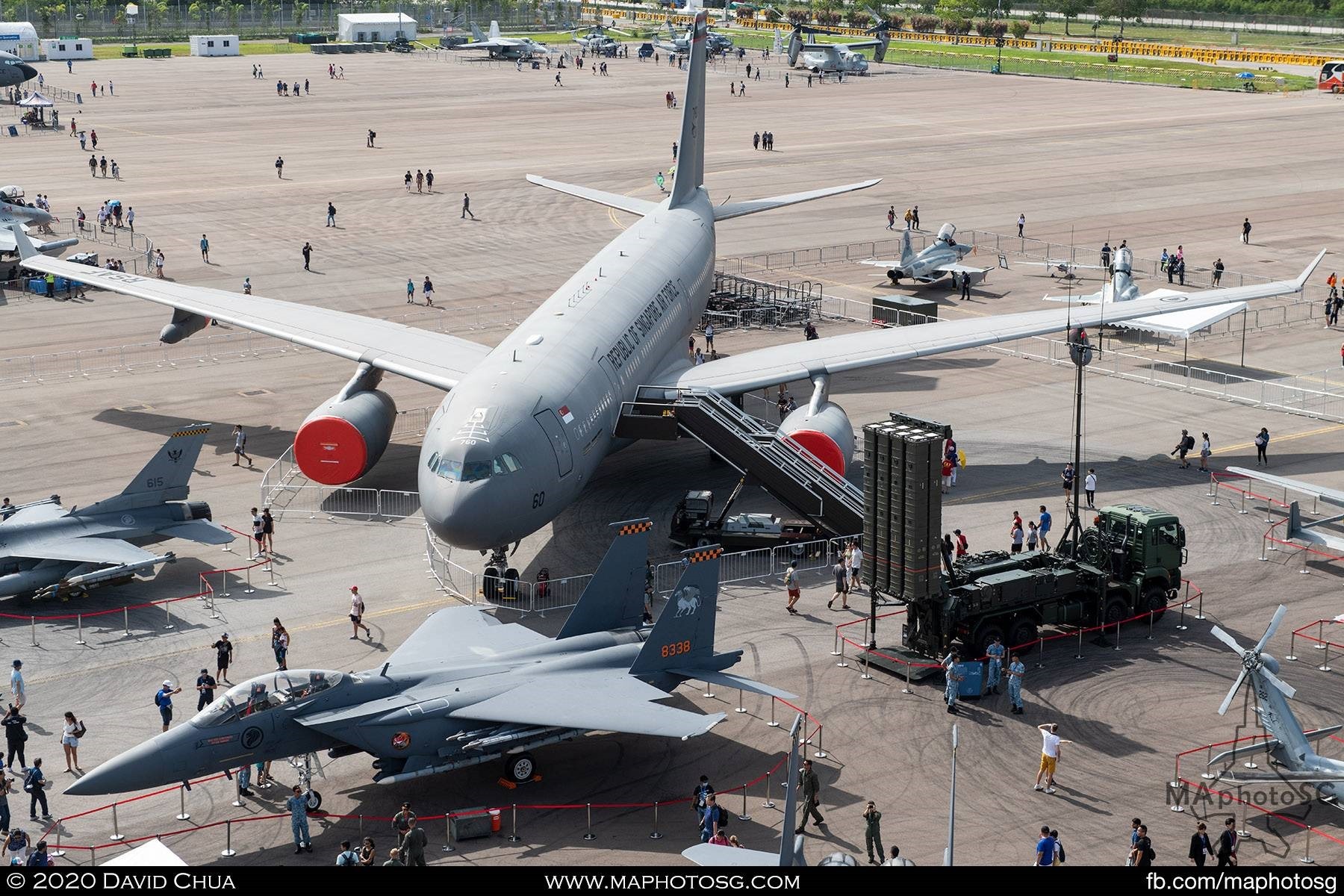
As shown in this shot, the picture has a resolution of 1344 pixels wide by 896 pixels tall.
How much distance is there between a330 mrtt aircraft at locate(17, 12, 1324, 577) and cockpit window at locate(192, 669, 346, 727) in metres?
7.93

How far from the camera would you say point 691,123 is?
59906 mm

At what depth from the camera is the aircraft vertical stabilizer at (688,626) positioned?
105 feet

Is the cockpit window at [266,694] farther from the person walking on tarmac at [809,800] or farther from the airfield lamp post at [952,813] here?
the airfield lamp post at [952,813]

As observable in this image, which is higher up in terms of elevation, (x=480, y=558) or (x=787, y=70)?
(x=787, y=70)

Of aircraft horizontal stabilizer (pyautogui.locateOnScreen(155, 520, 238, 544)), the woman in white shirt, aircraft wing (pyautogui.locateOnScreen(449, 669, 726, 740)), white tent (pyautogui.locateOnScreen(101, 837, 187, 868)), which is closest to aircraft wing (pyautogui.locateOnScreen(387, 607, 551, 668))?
aircraft wing (pyautogui.locateOnScreen(449, 669, 726, 740))

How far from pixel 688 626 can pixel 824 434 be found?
14.9 m

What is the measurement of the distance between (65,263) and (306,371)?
33.6ft

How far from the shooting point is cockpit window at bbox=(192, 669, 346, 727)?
94.1 feet

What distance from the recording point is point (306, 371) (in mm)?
63406

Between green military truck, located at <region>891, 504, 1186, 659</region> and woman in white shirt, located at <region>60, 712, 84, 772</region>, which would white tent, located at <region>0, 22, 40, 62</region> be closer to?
woman in white shirt, located at <region>60, 712, 84, 772</region>

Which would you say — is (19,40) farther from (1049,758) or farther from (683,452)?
(1049,758)

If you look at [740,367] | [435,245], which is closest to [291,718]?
[740,367]

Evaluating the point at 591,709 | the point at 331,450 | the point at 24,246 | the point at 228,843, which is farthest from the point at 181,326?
the point at 591,709

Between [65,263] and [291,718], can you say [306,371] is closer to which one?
[65,263]
